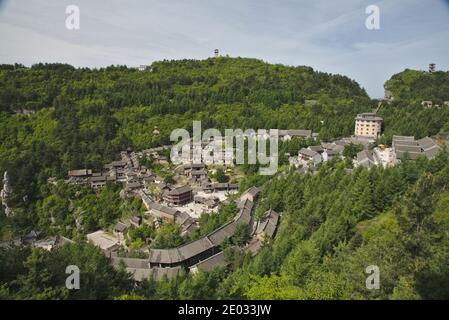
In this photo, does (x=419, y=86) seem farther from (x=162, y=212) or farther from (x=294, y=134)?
(x=162, y=212)

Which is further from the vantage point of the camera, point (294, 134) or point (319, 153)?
point (294, 134)

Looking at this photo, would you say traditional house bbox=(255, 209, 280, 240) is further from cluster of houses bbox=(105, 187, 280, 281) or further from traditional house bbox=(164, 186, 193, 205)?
traditional house bbox=(164, 186, 193, 205)

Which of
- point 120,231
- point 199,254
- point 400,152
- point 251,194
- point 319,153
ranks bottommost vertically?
point 120,231

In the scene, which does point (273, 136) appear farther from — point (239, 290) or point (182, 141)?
point (239, 290)

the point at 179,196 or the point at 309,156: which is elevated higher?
the point at 309,156

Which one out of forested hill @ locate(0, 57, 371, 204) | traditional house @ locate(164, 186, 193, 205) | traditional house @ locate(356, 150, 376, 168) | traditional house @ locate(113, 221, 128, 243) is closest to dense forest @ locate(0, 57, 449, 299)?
forested hill @ locate(0, 57, 371, 204)

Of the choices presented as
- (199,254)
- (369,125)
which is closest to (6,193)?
(199,254)

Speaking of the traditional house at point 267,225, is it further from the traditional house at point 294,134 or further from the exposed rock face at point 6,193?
the exposed rock face at point 6,193
